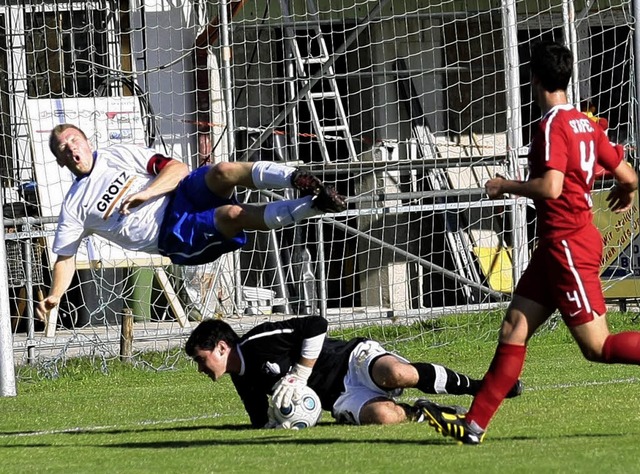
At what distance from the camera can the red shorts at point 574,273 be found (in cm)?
722

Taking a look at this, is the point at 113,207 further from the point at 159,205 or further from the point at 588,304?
the point at 588,304

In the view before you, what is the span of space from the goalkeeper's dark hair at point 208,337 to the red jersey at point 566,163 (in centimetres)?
227

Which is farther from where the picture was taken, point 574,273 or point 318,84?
point 318,84

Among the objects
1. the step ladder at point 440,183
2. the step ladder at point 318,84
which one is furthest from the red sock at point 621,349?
the step ladder at point 440,183

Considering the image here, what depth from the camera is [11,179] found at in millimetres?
17094

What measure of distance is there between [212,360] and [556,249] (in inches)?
94.2

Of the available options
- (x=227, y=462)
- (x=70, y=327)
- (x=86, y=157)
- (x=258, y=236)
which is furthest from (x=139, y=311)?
(x=227, y=462)

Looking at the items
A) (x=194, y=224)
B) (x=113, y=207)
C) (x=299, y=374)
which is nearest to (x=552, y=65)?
(x=299, y=374)

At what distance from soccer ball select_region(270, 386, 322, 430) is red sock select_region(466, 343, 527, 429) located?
1.57m

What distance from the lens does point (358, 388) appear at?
355 inches

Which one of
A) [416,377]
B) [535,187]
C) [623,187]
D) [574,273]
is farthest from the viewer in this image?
[416,377]

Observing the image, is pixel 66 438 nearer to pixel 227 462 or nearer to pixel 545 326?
pixel 227 462

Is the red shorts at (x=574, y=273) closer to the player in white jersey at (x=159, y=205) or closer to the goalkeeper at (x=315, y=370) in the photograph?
the goalkeeper at (x=315, y=370)

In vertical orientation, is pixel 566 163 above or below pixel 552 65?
below
